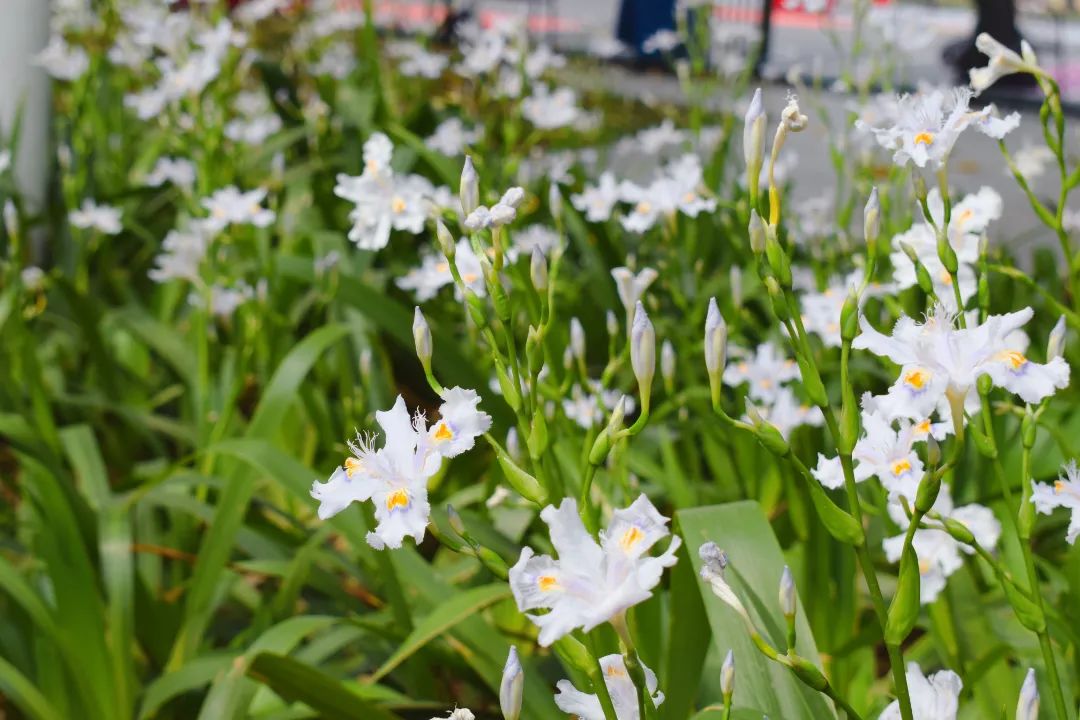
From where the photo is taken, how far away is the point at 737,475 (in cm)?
239

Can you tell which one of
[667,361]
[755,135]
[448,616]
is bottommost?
[448,616]

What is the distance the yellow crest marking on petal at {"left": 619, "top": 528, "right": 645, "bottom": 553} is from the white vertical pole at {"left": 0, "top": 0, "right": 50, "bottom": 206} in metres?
3.05

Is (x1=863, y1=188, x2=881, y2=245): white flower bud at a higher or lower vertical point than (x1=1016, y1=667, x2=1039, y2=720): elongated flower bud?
higher

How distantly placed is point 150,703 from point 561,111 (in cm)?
222

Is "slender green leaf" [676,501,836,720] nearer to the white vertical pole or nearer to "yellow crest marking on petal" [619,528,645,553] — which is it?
"yellow crest marking on petal" [619,528,645,553]

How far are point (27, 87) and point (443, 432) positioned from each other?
3.00 metres

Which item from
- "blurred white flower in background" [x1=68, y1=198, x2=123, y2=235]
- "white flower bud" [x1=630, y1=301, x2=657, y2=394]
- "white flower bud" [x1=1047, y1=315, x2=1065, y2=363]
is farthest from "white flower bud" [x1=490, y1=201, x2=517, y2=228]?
"blurred white flower in background" [x1=68, y1=198, x2=123, y2=235]

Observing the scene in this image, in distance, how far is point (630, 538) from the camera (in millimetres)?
802

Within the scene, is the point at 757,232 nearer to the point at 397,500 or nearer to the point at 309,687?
the point at 397,500

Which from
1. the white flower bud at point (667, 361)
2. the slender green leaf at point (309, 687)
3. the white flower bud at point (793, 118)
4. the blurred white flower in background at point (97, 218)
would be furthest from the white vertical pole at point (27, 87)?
the white flower bud at point (793, 118)

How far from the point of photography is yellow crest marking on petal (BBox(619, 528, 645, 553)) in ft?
2.61

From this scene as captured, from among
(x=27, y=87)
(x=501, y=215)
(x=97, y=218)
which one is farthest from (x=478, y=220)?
(x=27, y=87)

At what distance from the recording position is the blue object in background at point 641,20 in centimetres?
1105

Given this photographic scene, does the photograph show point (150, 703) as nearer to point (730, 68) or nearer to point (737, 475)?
point (737, 475)
